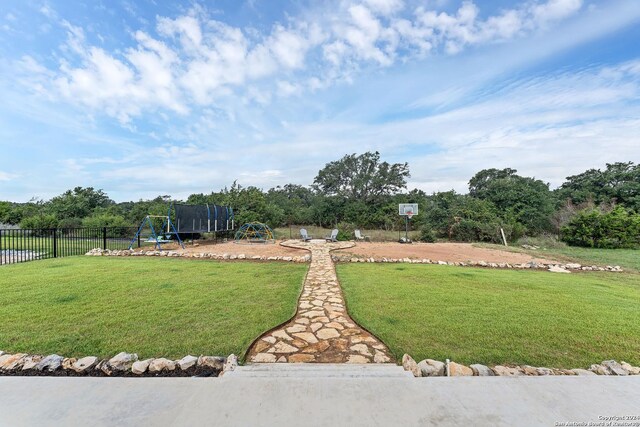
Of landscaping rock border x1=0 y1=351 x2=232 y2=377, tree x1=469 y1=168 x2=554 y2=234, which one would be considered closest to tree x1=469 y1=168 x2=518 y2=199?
tree x1=469 y1=168 x2=554 y2=234

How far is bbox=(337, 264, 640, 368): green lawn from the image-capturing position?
2.50 metres

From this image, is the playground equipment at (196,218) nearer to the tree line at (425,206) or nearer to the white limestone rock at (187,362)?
the tree line at (425,206)

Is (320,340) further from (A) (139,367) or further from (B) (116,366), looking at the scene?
(B) (116,366)

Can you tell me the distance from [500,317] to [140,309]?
4.67 meters

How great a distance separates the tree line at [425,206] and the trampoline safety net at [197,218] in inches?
98.9

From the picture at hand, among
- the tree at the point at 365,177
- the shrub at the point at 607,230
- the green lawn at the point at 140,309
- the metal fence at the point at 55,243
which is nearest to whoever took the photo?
the green lawn at the point at 140,309

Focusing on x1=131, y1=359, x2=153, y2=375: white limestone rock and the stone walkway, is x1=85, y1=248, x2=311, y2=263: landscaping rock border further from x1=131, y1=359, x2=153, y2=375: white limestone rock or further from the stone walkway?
x1=131, y1=359, x2=153, y2=375: white limestone rock

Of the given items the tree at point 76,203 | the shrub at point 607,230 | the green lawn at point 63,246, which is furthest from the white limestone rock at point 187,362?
the tree at point 76,203

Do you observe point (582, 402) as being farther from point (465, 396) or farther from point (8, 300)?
point (8, 300)

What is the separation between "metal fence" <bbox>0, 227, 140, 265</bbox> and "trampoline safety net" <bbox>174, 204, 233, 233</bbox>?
1.63 metres

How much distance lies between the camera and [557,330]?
2.99m

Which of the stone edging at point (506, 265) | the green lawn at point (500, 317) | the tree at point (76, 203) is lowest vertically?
the stone edging at point (506, 265)

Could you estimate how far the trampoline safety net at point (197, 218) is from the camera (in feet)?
34.8

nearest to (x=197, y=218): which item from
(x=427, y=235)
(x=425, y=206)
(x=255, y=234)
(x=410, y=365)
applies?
(x=255, y=234)
